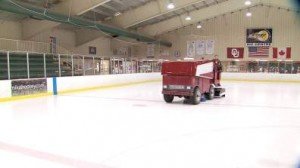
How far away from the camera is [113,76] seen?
17.5 meters

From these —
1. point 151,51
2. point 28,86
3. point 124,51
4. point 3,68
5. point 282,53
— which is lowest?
point 28,86

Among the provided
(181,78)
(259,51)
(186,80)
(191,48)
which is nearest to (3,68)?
(181,78)

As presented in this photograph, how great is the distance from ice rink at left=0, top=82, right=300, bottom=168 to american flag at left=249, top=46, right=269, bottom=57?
17.1 m

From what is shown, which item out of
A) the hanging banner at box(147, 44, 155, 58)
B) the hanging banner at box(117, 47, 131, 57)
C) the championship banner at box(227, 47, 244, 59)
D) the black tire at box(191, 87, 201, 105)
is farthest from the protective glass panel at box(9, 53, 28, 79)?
the championship banner at box(227, 47, 244, 59)

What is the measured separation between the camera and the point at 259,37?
2503cm

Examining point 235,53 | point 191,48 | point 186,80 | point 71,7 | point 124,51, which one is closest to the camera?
point 186,80

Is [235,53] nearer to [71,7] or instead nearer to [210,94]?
[71,7]

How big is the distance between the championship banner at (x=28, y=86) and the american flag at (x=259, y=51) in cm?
1808

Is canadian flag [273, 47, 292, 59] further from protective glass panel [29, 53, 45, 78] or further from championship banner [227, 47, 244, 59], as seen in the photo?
protective glass panel [29, 53, 45, 78]

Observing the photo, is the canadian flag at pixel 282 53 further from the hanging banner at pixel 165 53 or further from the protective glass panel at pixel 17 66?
the protective glass panel at pixel 17 66

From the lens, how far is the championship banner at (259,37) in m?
24.7

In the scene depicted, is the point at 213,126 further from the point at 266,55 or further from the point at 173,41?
the point at 173,41

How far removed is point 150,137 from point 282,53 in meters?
22.0

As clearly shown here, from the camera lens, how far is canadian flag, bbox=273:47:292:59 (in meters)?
24.3
